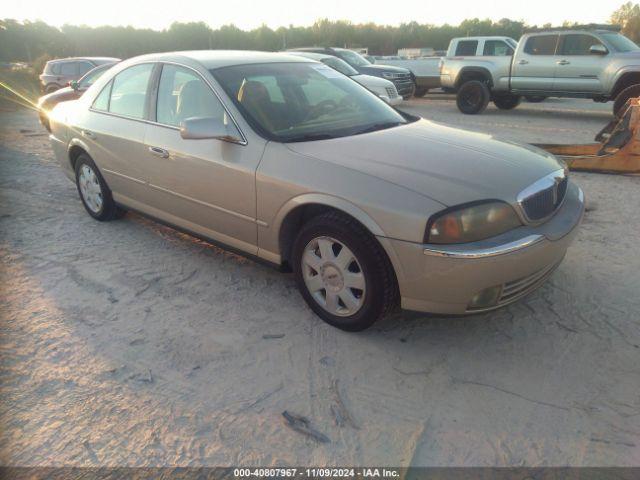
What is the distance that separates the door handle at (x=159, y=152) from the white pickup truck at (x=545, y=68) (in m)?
9.46

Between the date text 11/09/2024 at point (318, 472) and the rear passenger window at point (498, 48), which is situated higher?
the rear passenger window at point (498, 48)

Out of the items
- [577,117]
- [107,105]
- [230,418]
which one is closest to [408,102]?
[577,117]

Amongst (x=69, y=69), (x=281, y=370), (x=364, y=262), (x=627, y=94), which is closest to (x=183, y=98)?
(x=364, y=262)

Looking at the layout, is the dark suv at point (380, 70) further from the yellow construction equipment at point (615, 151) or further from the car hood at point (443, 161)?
the car hood at point (443, 161)

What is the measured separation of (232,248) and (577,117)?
10.8 m

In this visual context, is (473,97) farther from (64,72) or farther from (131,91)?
(64,72)

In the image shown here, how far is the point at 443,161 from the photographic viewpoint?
2.81m

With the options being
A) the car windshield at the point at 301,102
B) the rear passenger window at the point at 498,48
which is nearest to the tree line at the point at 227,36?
the rear passenger window at the point at 498,48

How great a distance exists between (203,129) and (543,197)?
202 centimetres

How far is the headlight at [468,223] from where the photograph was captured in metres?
2.41

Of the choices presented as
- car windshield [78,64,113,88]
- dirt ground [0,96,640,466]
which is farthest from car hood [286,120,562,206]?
car windshield [78,64,113,88]

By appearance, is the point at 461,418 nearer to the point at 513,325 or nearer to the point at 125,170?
the point at 513,325

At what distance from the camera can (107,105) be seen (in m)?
4.33

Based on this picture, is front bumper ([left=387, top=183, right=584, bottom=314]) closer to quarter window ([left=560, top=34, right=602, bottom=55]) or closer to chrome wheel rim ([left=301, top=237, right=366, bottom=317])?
chrome wheel rim ([left=301, top=237, right=366, bottom=317])
